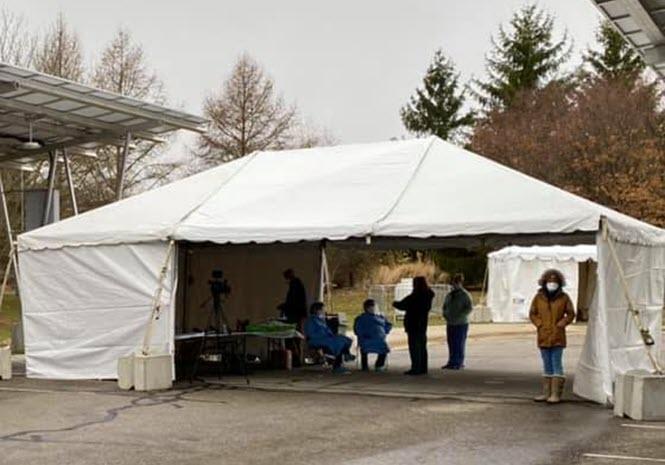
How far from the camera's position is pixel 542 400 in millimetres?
11609

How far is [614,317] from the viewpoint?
11883 mm

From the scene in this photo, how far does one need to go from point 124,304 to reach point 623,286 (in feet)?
21.9

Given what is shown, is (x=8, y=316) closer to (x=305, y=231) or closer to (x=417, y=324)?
(x=417, y=324)

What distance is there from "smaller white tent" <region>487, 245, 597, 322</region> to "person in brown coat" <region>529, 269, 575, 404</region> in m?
19.1

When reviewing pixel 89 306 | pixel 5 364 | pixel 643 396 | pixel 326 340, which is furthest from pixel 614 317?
pixel 5 364

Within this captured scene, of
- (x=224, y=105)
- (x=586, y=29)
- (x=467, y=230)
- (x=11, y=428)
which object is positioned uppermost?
(x=586, y=29)

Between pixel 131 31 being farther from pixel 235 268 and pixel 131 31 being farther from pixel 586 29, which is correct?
pixel 586 29

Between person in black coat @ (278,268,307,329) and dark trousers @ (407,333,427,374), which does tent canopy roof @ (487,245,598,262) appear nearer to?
person in black coat @ (278,268,307,329)

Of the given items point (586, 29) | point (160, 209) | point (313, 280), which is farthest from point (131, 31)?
point (586, 29)

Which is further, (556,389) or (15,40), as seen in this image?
(15,40)

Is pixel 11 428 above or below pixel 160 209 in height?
below

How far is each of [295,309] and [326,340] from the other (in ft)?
4.47

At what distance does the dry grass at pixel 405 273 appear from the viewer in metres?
35.2

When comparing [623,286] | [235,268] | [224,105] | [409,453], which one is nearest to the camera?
[409,453]
